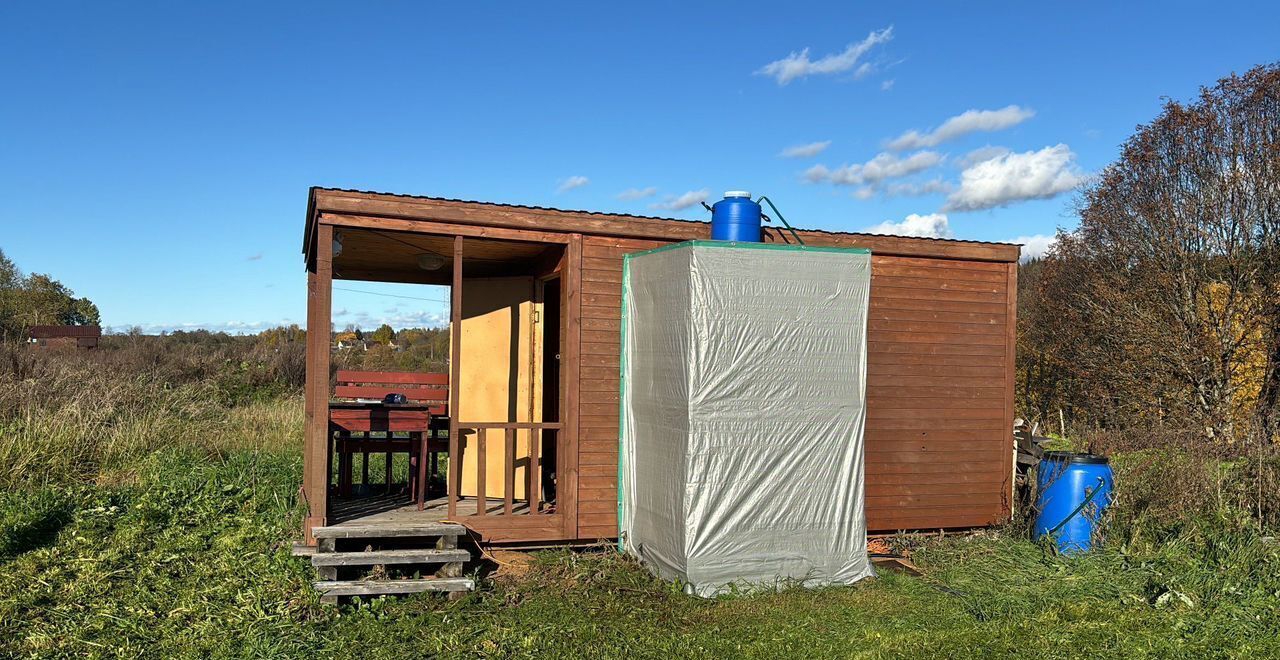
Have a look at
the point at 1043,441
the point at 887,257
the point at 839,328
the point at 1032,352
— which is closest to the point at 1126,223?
the point at 1032,352

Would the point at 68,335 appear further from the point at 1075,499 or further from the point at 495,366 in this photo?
the point at 1075,499

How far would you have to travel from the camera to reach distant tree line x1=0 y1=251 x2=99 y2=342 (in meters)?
25.5

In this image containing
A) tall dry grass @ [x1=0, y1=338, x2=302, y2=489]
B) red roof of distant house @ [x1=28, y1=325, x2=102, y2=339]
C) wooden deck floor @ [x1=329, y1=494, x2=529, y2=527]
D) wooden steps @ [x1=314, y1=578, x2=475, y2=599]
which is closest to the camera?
wooden steps @ [x1=314, y1=578, x2=475, y2=599]

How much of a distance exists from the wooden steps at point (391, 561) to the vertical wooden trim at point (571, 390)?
82 centimetres

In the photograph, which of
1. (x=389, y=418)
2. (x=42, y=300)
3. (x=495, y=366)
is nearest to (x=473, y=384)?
(x=495, y=366)

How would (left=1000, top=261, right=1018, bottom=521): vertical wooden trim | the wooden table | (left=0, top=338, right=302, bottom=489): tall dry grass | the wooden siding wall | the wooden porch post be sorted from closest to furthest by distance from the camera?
the wooden porch post < the wooden table < the wooden siding wall < (left=1000, top=261, right=1018, bottom=521): vertical wooden trim < (left=0, top=338, right=302, bottom=489): tall dry grass

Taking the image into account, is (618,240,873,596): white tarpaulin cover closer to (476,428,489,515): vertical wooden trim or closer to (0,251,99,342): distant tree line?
(476,428,489,515): vertical wooden trim

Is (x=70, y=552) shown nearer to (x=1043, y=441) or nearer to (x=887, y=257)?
(x=887, y=257)

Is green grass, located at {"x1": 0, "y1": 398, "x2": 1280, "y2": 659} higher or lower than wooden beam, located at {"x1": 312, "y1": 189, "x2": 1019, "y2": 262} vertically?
lower

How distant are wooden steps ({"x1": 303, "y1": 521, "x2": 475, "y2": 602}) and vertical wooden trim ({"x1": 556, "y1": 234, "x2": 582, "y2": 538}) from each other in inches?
32.4

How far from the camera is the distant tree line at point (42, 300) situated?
83.7ft

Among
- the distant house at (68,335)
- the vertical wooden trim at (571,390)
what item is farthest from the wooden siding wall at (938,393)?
the distant house at (68,335)

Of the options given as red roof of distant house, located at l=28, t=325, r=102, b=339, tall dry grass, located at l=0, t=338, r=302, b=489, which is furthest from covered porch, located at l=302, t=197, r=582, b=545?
red roof of distant house, located at l=28, t=325, r=102, b=339

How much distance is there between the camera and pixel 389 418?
6.66 meters
